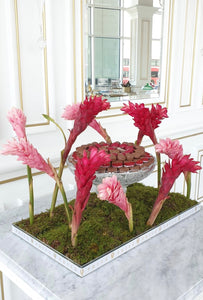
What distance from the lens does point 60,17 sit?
91cm

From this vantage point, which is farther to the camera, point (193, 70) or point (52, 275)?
point (193, 70)

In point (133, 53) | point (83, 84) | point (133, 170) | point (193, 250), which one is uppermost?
point (133, 53)

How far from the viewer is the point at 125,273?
1.67 ft

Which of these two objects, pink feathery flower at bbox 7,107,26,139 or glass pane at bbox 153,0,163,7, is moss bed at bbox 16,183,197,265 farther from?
glass pane at bbox 153,0,163,7

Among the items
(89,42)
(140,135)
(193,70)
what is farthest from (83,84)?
(193,70)

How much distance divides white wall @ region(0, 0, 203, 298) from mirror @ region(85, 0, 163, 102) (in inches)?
1.9

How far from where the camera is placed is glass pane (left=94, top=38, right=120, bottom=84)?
1.01m

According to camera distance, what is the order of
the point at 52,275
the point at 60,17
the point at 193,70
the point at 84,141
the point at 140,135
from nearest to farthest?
the point at 52,275 < the point at 140,135 < the point at 60,17 < the point at 84,141 < the point at 193,70

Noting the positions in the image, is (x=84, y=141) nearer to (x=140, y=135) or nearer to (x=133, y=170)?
(x=140, y=135)

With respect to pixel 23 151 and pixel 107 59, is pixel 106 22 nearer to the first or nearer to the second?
pixel 107 59

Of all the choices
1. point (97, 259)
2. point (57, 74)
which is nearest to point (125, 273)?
point (97, 259)

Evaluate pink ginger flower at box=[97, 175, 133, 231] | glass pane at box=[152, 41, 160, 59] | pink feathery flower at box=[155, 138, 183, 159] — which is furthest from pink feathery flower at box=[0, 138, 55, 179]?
glass pane at box=[152, 41, 160, 59]

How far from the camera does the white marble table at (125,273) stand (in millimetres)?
466

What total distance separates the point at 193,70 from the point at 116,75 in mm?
485
